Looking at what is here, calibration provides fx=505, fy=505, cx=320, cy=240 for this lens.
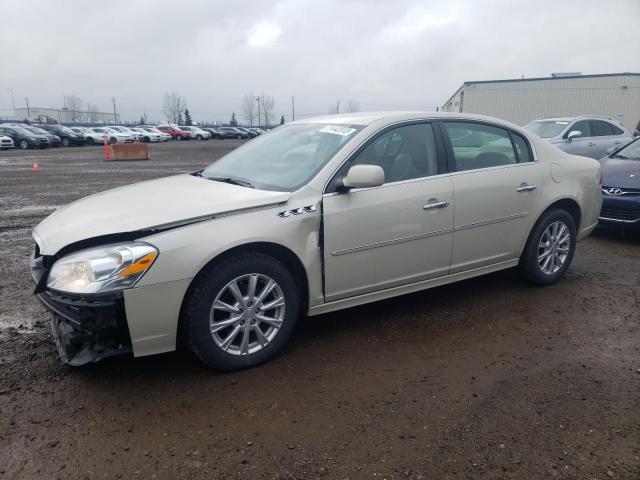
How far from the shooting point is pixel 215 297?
307 centimetres

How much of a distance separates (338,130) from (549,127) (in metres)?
10.8

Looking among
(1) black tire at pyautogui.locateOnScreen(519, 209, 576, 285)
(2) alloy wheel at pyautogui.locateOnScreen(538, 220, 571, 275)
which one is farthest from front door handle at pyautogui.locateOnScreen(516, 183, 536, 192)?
(2) alloy wheel at pyautogui.locateOnScreen(538, 220, 571, 275)

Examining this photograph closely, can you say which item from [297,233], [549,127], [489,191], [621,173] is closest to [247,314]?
[297,233]

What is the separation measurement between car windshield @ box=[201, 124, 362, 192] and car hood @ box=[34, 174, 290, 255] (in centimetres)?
23

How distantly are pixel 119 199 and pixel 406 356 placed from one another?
2339 mm

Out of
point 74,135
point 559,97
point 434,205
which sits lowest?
point 434,205

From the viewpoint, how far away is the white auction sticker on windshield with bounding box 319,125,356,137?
12.7ft

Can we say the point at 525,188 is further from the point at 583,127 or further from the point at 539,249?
the point at 583,127

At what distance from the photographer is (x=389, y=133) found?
3928 mm

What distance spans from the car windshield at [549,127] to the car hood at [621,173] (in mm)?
5493

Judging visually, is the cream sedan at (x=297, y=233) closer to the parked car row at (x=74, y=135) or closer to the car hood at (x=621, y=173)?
the car hood at (x=621, y=173)

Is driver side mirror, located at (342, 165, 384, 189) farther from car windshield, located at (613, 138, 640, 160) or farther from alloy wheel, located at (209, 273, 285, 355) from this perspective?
car windshield, located at (613, 138, 640, 160)

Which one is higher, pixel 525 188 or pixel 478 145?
pixel 478 145

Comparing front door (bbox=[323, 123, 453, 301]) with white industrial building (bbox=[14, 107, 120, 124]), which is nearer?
front door (bbox=[323, 123, 453, 301])
